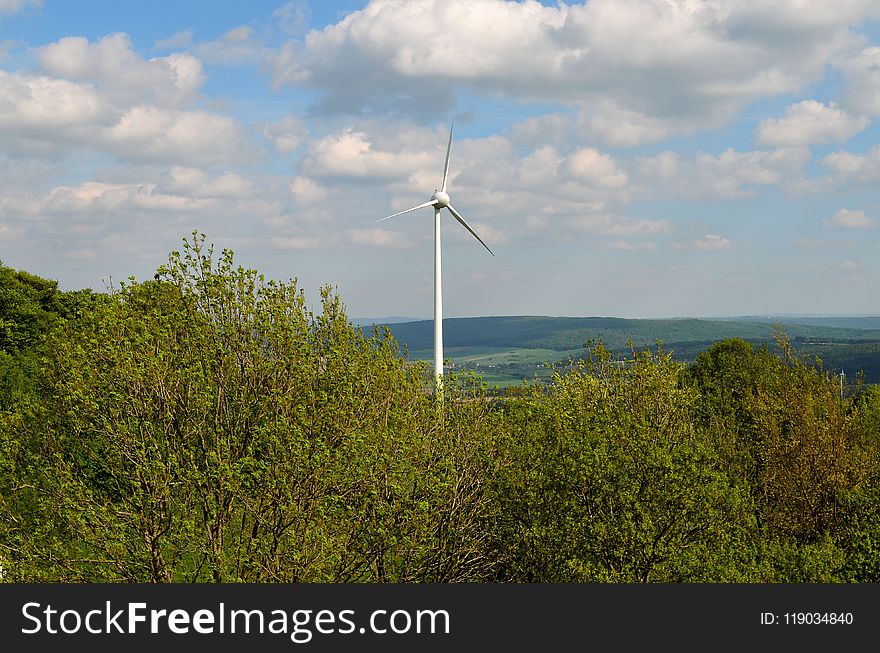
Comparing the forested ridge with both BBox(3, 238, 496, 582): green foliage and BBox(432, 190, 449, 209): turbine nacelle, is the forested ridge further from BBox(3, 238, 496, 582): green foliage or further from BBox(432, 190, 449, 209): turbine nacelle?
BBox(432, 190, 449, 209): turbine nacelle

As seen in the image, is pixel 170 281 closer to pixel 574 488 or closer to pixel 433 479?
pixel 433 479

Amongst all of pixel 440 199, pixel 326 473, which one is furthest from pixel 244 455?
pixel 440 199

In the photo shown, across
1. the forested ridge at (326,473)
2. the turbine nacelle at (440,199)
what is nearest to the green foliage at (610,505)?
the forested ridge at (326,473)

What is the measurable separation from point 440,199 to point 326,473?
34.9 m

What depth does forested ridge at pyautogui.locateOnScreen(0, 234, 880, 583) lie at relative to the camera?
→ 24953 millimetres

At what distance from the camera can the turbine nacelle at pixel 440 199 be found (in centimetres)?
5803

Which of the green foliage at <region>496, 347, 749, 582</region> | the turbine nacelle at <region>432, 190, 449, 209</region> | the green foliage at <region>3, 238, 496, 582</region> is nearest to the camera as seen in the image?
the green foliage at <region>3, 238, 496, 582</region>

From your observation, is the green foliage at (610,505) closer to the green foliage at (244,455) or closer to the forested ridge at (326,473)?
the forested ridge at (326,473)

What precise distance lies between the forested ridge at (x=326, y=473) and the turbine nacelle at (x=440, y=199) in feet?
83.0

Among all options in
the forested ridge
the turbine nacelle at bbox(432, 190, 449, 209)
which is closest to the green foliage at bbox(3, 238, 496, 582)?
the forested ridge

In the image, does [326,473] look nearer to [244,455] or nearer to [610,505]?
[244,455]

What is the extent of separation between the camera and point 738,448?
142ft

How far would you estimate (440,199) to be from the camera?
58031mm

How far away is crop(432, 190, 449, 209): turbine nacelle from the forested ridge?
25293 mm
